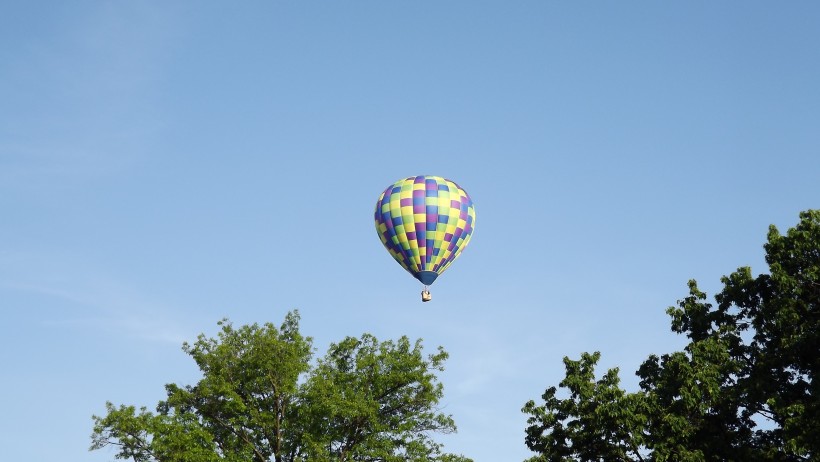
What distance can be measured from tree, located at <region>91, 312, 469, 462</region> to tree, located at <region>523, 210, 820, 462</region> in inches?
553

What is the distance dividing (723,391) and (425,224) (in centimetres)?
2762

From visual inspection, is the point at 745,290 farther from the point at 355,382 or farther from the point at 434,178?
the point at 434,178

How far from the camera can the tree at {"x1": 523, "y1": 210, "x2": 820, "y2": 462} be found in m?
33.7

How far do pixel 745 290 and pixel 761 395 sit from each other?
5161 millimetres

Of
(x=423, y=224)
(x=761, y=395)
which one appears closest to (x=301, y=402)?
(x=423, y=224)

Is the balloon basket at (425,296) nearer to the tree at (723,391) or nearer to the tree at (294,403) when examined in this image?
the tree at (294,403)

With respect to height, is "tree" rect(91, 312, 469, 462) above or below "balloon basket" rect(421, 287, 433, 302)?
below

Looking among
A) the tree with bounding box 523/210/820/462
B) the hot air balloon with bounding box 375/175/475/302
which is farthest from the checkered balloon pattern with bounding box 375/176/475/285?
the tree with bounding box 523/210/820/462

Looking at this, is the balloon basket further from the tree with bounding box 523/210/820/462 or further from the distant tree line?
the tree with bounding box 523/210/820/462

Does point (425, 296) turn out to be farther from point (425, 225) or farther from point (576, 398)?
point (576, 398)

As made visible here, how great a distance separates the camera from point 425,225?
5984cm

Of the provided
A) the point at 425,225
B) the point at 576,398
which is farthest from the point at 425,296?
the point at 576,398

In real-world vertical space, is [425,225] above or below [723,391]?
above

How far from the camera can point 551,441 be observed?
36.5 m
